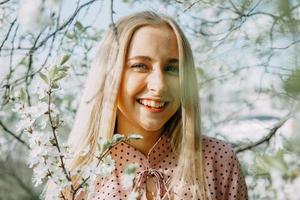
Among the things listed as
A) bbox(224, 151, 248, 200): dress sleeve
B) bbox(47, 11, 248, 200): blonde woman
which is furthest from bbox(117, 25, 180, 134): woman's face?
bbox(224, 151, 248, 200): dress sleeve

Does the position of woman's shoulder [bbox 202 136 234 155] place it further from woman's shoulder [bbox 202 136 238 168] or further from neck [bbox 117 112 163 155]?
neck [bbox 117 112 163 155]

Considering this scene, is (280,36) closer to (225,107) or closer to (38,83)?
(38,83)

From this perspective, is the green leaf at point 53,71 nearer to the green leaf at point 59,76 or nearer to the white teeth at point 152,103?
the green leaf at point 59,76

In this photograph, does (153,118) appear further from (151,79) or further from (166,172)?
(166,172)

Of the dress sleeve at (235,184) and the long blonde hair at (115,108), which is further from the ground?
the long blonde hair at (115,108)

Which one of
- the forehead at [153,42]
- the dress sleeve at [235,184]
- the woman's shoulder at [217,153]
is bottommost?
the dress sleeve at [235,184]

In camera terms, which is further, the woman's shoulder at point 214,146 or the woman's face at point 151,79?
the woman's shoulder at point 214,146

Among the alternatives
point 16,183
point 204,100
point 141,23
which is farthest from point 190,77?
point 16,183

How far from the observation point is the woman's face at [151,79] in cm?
157

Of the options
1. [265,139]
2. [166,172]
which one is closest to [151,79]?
[166,172]

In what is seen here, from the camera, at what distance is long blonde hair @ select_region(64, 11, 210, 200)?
63.9 inches

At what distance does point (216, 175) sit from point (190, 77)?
0.90 feet

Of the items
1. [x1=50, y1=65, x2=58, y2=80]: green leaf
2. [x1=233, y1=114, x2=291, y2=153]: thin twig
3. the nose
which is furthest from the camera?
[x1=233, y1=114, x2=291, y2=153]: thin twig

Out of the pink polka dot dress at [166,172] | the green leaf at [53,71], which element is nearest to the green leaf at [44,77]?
the green leaf at [53,71]
